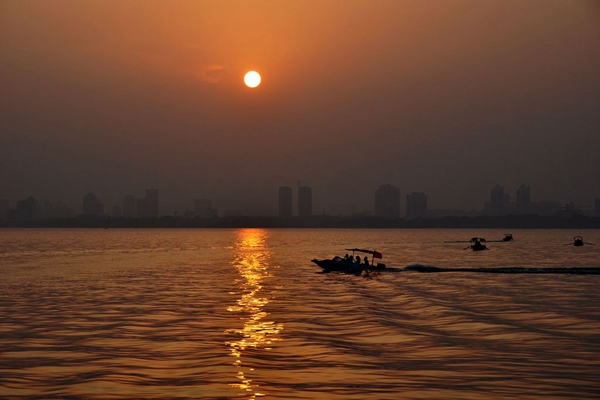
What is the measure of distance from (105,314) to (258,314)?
10293 mm

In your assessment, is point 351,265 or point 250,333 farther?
point 351,265

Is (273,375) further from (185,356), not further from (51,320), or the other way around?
(51,320)

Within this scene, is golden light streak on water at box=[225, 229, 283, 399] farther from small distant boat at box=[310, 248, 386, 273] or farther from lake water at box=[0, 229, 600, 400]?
small distant boat at box=[310, 248, 386, 273]

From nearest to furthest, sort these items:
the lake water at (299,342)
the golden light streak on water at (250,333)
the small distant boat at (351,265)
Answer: the lake water at (299,342) < the golden light streak on water at (250,333) < the small distant boat at (351,265)

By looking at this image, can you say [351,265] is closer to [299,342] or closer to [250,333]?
[250,333]

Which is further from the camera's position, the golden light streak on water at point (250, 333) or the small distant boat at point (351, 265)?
the small distant boat at point (351, 265)

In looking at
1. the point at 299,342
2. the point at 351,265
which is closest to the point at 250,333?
the point at 299,342

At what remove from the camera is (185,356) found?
31125 millimetres

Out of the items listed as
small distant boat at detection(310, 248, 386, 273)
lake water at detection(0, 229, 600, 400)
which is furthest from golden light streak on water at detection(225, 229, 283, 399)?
small distant boat at detection(310, 248, 386, 273)

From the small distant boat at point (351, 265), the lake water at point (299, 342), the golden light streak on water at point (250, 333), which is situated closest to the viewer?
the lake water at point (299, 342)

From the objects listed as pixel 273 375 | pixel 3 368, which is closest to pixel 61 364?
pixel 3 368

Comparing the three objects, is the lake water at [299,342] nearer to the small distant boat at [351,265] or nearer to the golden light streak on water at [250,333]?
the golden light streak on water at [250,333]

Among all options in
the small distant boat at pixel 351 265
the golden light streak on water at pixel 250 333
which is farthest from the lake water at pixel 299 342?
the small distant boat at pixel 351 265

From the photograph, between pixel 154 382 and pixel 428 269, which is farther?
pixel 428 269
